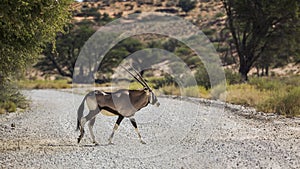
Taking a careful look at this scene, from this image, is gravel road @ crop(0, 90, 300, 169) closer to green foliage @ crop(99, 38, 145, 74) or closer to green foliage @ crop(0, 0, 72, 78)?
green foliage @ crop(0, 0, 72, 78)

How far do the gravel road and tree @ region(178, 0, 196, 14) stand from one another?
61913 millimetres

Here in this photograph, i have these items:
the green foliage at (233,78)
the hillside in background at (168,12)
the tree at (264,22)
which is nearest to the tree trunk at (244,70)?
the tree at (264,22)

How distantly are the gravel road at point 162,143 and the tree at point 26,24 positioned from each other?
2191mm

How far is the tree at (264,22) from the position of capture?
83.1ft

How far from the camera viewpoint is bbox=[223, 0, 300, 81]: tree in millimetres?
25328

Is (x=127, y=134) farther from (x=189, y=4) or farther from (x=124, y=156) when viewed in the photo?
(x=189, y=4)

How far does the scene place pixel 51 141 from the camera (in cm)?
1032

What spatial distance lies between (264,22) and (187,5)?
49.8 metres

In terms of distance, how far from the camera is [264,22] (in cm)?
2736

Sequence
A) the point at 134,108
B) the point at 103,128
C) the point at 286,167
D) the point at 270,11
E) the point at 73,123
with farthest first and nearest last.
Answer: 1. the point at 270,11
2. the point at 73,123
3. the point at 103,128
4. the point at 134,108
5. the point at 286,167

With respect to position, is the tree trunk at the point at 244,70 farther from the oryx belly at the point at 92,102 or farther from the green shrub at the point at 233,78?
the oryx belly at the point at 92,102

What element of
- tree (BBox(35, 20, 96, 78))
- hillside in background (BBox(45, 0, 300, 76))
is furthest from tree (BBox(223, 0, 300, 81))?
tree (BBox(35, 20, 96, 78))

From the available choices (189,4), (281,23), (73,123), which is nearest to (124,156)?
(73,123)

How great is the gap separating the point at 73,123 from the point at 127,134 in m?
3.22
